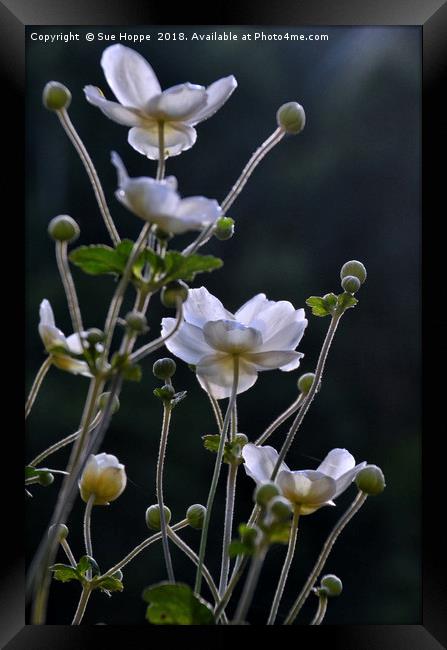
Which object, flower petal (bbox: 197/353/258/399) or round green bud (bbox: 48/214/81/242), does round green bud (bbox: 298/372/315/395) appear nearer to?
flower petal (bbox: 197/353/258/399)

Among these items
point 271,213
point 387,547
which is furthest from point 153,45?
point 387,547

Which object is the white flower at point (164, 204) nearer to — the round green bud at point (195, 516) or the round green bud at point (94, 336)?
the round green bud at point (94, 336)

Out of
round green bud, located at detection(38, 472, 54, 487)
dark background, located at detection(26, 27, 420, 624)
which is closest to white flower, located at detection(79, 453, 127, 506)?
round green bud, located at detection(38, 472, 54, 487)

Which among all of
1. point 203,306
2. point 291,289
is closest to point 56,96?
point 203,306

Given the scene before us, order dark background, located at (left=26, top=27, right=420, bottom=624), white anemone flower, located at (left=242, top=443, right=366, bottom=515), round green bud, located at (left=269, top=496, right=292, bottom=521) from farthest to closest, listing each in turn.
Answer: dark background, located at (left=26, top=27, right=420, bottom=624)
white anemone flower, located at (left=242, top=443, right=366, bottom=515)
round green bud, located at (left=269, top=496, right=292, bottom=521)

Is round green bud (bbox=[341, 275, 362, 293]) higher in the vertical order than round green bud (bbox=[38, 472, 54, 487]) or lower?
higher

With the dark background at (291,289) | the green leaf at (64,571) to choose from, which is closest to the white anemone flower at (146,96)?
A: the green leaf at (64,571)
